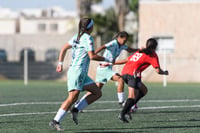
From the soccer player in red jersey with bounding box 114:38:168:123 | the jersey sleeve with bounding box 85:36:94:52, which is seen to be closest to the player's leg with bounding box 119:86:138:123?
the soccer player in red jersey with bounding box 114:38:168:123

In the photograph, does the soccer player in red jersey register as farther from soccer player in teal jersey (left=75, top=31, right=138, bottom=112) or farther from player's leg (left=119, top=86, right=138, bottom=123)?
soccer player in teal jersey (left=75, top=31, right=138, bottom=112)

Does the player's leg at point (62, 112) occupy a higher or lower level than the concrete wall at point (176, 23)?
lower

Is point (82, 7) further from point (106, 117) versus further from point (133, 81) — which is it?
point (133, 81)

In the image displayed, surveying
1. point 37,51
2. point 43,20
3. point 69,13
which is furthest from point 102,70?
point 69,13

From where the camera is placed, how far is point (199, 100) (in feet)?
61.8

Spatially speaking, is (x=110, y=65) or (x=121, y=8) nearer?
(x=110, y=65)

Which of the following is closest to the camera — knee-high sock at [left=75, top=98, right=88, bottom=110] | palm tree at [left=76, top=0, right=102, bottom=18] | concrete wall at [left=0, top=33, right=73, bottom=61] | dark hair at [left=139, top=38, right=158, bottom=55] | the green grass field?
the green grass field

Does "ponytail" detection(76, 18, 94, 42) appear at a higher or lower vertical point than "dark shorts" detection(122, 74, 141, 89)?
higher

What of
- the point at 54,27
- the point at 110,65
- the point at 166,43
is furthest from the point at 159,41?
the point at 54,27

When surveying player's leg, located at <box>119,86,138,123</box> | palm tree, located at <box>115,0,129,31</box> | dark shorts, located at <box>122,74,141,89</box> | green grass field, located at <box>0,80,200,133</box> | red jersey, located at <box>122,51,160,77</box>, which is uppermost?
palm tree, located at <box>115,0,129,31</box>

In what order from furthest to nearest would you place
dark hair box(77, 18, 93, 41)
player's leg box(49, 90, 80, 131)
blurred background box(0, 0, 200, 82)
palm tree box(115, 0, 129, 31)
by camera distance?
palm tree box(115, 0, 129, 31), blurred background box(0, 0, 200, 82), dark hair box(77, 18, 93, 41), player's leg box(49, 90, 80, 131)

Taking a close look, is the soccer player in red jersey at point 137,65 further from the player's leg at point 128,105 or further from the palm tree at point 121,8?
the palm tree at point 121,8

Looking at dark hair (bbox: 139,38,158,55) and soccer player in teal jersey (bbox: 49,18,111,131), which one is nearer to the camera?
soccer player in teal jersey (bbox: 49,18,111,131)

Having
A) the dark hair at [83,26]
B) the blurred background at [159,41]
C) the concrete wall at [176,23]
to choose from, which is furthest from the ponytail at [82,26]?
the concrete wall at [176,23]
